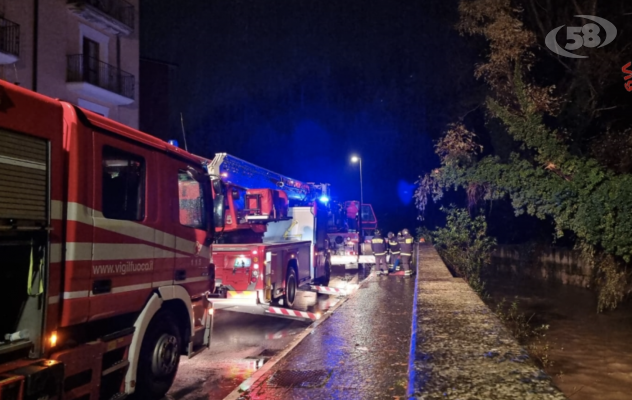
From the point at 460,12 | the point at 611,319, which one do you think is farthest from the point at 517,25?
the point at 611,319

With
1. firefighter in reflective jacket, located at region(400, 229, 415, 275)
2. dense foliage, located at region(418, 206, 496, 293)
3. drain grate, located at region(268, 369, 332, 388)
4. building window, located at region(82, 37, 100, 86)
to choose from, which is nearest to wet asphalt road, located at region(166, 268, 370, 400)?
drain grate, located at region(268, 369, 332, 388)

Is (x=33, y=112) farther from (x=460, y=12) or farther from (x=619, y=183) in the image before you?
(x=460, y=12)

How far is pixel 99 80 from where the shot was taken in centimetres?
1802

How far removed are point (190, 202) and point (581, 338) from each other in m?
7.13

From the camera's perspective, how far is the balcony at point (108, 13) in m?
16.8

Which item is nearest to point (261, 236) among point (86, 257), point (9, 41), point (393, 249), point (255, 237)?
point (255, 237)

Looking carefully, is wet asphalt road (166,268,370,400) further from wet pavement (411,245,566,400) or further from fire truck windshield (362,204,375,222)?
fire truck windshield (362,204,375,222)

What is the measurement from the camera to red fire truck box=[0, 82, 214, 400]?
11.2ft

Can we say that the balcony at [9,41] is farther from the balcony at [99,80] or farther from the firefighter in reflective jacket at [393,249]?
the firefighter in reflective jacket at [393,249]

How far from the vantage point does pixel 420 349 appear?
4.23 m

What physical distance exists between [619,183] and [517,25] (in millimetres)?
4603

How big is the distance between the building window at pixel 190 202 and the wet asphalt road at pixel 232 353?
1807mm

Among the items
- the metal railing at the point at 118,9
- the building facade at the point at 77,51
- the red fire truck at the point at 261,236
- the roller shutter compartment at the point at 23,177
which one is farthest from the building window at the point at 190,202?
the metal railing at the point at 118,9

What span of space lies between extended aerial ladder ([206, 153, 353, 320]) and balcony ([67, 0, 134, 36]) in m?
9.49
